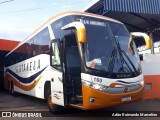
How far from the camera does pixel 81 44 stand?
7645mm

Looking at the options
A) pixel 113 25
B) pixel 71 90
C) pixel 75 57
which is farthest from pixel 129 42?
pixel 71 90

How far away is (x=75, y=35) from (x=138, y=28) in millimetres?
15810

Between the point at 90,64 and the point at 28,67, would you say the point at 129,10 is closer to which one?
the point at 28,67

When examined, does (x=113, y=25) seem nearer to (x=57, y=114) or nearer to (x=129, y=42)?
(x=129, y=42)

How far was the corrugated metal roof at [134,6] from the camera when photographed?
646 inches

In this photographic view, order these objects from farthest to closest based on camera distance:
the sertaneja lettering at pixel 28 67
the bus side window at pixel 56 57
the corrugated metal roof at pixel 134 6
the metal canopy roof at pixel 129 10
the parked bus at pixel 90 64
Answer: the metal canopy roof at pixel 129 10 → the corrugated metal roof at pixel 134 6 → the sertaneja lettering at pixel 28 67 → the bus side window at pixel 56 57 → the parked bus at pixel 90 64

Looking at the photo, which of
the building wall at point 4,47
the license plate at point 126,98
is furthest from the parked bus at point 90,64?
the building wall at point 4,47

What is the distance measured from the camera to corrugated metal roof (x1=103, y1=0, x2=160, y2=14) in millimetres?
Result: 16406

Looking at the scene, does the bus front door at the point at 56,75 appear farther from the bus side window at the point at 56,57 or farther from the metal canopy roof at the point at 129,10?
the metal canopy roof at the point at 129,10

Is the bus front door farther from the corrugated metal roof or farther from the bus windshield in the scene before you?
the corrugated metal roof

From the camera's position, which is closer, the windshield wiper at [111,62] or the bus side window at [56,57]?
→ the windshield wiper at [111,62]

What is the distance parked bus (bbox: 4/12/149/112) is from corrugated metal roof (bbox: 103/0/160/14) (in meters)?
7.32

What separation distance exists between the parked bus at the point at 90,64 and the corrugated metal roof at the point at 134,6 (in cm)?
732

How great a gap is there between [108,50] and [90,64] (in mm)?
842
